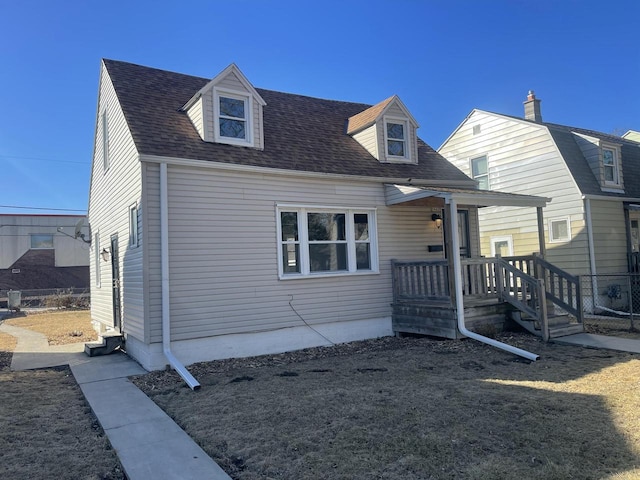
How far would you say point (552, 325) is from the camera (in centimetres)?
902

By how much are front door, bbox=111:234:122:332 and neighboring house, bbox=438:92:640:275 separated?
1198 centimetres

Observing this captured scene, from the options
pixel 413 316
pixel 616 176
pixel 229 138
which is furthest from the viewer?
pixel 616 176

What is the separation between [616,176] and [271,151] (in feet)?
38.3

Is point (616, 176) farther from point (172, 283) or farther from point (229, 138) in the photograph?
point (172, 283)

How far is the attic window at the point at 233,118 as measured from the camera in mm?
8930

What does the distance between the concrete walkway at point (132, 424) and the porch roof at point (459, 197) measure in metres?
6.32

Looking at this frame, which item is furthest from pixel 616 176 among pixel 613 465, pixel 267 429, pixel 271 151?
pixel 267 429

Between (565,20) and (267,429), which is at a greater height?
(565,20)

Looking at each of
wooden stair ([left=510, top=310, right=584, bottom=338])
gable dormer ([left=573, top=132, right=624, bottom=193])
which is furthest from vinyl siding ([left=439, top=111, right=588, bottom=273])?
wooden stair ([left=510, top=310, right=584, bottom=338])

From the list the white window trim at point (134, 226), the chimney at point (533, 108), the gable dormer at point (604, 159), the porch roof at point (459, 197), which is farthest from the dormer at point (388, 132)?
the chimney at point (533, 108)

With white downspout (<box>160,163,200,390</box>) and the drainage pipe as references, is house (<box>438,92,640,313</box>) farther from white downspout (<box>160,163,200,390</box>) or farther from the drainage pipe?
white downspout (<box>160,163,200,390</box>)

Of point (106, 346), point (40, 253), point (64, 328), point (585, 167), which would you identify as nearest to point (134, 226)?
point (106, 346)

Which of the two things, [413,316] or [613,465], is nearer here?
→ [613,465]

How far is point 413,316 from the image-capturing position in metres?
9.68
